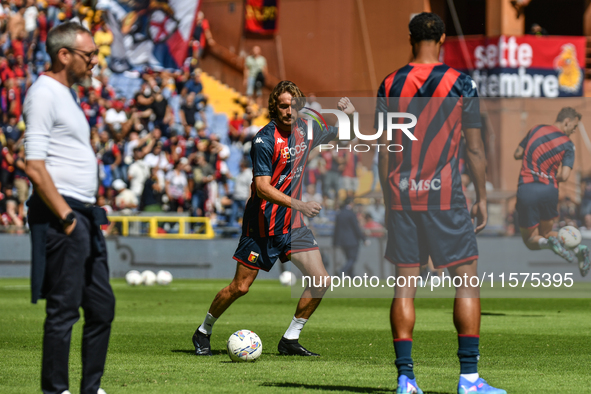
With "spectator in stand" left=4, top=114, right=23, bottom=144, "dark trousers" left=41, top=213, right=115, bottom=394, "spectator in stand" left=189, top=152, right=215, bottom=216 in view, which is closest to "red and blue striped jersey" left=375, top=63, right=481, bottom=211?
"dark trousers" left=41, top=213, right=115, bottom=394

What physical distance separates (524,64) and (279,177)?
2271 centimetres

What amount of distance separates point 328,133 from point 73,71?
12.0 ft

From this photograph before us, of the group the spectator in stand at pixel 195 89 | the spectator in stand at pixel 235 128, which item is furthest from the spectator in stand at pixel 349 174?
the spectator in stand at pixel 195 89

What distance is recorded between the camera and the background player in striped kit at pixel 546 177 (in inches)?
474

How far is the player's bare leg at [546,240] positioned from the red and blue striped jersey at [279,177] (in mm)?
5114

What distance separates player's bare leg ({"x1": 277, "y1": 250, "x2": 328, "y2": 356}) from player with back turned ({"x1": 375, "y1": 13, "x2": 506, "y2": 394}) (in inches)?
96.3

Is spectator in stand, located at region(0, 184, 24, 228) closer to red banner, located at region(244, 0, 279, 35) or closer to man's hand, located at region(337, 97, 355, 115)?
red banner, located at region(244, 0, 279, 35)

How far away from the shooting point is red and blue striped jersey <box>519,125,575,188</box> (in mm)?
12047

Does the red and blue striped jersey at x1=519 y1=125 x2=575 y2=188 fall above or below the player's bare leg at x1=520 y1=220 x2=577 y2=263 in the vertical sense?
above

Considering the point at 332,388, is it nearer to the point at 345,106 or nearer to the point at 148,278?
the point at 345,106

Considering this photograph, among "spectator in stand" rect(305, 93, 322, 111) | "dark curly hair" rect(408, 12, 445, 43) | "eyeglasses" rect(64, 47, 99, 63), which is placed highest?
"spectator in stand" rect(305, 93, 322, 111)

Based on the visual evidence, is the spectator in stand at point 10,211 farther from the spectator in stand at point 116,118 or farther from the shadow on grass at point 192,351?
the shadow on grass at point 192,351

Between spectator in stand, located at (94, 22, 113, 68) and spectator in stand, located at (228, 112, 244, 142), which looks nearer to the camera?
spectator in stand, located at (228, 112, 244, 142)

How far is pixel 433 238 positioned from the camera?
5609mm
